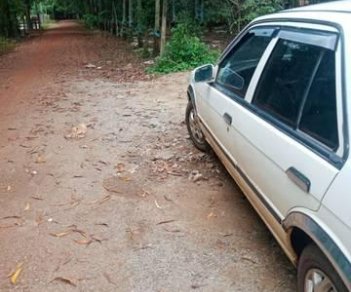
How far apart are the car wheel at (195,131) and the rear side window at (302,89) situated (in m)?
2.19

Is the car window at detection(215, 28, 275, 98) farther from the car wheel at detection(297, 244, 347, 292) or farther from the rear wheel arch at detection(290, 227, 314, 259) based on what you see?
the car wheel at detection(297, 244, 347, 292)

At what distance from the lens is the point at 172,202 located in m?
4.58

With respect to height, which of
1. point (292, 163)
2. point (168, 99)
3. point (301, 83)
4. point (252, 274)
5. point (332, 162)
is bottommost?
point (168, 99)

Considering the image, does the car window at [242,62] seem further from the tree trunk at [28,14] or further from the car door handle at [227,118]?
the tree trunk at [28,14]

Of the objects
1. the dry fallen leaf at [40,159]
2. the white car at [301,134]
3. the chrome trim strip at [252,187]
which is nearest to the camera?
the white car at [301,134]

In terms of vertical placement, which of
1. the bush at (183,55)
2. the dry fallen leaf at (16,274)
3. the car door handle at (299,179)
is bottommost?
the bush at (183,55)

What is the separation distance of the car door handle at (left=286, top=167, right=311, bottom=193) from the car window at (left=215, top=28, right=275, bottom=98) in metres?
1.27

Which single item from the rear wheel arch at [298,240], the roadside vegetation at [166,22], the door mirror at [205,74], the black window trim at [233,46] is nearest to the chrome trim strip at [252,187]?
the rear wheel arch at [298,240]

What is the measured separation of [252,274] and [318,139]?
1.34 m

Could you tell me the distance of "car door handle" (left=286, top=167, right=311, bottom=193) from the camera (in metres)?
2.40

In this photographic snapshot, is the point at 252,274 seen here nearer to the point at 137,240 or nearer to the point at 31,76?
the point at 137,240

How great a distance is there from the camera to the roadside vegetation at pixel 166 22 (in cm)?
1211

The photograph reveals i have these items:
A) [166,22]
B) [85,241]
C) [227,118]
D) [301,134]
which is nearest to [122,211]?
[85,241]

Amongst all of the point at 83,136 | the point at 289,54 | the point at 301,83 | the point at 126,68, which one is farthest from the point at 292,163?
Result: the point at 126,68
